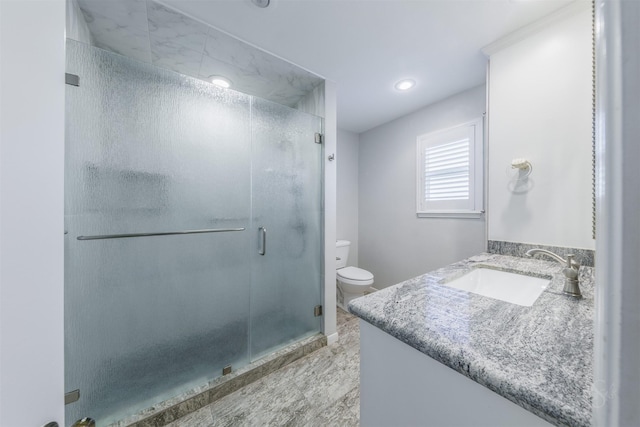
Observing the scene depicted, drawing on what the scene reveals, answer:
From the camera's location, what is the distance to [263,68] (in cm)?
178

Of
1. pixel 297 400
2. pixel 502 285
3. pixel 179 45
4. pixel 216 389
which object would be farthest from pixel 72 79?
pixel 502 285

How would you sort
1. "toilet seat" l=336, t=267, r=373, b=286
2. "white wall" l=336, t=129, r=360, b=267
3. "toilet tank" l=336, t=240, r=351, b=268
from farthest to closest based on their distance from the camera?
"white wall" l=336, t=129, r=360, b=267 → "toilet tank" l=336, t=240, r=351, b=268 → "toilet seat" l=336, t=267, r=373, b=286

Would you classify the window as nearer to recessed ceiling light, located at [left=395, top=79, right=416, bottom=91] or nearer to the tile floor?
recessed ceiling light, located at [left=395, top=79, right=416, bottom=91]

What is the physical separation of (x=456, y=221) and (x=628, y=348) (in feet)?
7.25

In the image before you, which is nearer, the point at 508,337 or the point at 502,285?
the point at 508,337

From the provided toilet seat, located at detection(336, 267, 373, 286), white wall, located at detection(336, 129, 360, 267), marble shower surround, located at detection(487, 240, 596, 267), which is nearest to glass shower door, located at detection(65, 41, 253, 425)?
toilet seat, located at detection(336, 267, 373, 286)

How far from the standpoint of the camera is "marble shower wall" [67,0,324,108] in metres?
1.26

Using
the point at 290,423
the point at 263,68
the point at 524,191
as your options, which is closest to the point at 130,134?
the point at 263,68

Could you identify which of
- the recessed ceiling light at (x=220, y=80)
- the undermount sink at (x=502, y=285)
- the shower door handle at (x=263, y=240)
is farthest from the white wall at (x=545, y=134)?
the recessed ceiling light at (x=220, y=80)

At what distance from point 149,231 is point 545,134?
2361 mm

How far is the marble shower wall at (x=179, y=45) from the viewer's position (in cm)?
126

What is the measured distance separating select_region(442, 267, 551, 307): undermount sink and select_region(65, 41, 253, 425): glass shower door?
4.40ft

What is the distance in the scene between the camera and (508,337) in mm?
543

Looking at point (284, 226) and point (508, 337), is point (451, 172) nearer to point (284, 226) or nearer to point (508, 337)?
point (284, 226)
